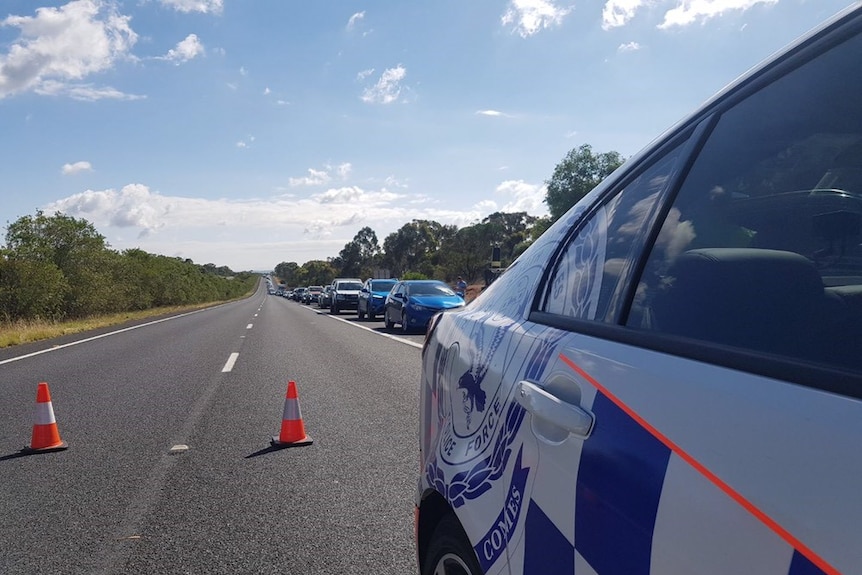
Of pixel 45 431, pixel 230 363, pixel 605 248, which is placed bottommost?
pixel 230 363

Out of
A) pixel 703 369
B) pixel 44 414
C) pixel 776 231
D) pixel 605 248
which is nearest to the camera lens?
pixel 703 369

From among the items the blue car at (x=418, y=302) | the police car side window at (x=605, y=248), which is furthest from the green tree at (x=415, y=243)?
the police car side window at (x=605, y=248)

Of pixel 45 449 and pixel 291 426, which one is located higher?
pixel 291 426

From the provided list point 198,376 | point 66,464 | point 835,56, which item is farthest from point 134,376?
point 835,56

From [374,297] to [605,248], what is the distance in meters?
25.3

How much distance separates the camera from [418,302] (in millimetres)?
19172

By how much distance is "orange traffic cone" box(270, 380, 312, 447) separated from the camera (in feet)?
20.8

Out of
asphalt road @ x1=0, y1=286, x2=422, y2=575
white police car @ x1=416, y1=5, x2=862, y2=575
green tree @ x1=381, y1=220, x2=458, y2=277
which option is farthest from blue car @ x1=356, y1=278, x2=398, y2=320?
green tree @ x1=381, y1=220, x2=458, y2=277

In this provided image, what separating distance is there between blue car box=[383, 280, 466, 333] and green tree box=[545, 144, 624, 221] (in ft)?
71.8

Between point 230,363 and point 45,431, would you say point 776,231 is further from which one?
point 230,363

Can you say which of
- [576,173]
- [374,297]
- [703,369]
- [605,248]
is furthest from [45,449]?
[576,173]

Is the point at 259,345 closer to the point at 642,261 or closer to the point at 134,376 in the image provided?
the point at 134,376

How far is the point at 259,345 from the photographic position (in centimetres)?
1694

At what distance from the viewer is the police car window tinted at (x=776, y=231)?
1307 millimetres
